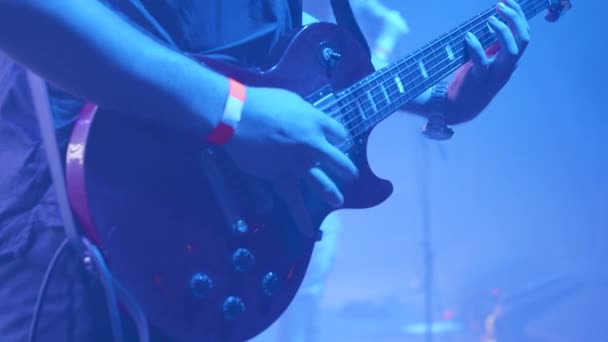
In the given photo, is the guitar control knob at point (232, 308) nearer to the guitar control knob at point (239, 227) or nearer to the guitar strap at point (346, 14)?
the guitar control knob at point (239, 227)

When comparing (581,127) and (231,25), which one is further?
(581,127)

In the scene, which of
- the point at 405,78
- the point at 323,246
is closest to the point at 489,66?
the point at 405,78

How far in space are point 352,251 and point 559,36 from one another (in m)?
3.44

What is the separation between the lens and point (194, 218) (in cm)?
97

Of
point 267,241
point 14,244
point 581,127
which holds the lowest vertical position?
point 581,127

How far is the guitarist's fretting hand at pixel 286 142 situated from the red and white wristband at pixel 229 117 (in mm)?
11

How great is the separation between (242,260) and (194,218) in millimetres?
120

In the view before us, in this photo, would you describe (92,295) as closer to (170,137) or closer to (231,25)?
(170,137)

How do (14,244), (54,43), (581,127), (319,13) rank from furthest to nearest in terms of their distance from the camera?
(581,127) < (319,13) < (14,244) < (54,43)

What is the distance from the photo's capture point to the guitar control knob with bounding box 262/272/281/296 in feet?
3.51

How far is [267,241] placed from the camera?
1.09 m

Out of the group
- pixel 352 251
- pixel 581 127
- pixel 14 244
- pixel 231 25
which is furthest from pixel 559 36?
pixel 14 244

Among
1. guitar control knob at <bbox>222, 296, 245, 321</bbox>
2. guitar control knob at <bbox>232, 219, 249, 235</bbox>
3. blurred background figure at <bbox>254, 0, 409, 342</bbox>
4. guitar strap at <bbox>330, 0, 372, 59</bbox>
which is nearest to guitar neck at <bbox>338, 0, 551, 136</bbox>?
guitar strap at <bbox>330, 0, 372, 59</bbox>

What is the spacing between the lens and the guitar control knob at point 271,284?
107cm
